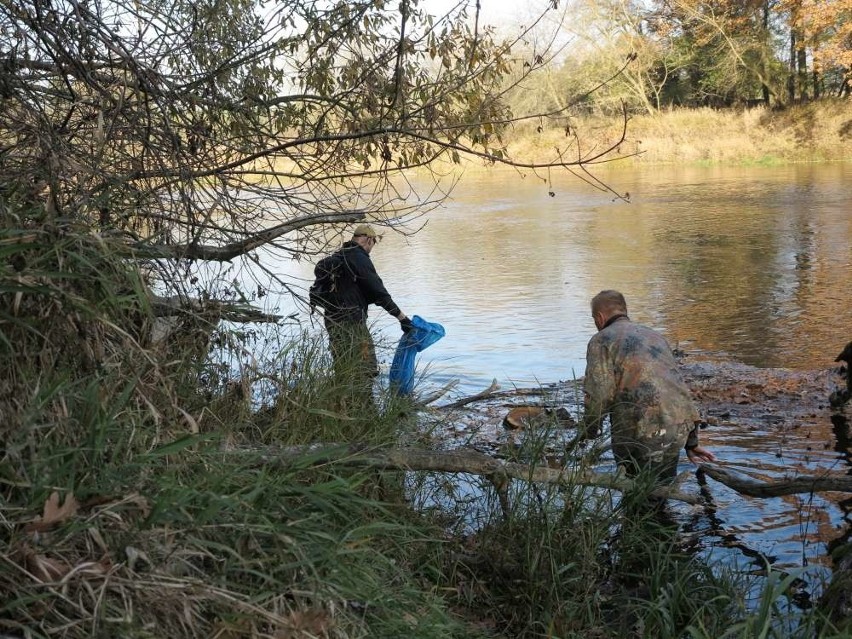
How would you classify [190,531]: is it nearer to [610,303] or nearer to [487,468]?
[487,468]

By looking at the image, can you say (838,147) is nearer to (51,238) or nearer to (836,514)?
(836,514)

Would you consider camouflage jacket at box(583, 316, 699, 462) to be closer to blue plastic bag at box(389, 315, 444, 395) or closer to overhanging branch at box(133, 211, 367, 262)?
overhanging branch at box(133, 211, 367, 262)

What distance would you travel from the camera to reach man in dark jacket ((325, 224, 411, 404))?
6.69m

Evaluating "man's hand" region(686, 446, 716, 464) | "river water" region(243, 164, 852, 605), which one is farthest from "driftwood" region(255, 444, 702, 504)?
"man's hand" region(686, 446, 716, 464)

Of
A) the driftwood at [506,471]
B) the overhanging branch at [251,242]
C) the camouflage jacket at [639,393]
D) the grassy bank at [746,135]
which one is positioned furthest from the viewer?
the grassy bank at [746,135]

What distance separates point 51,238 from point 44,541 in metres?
1.13

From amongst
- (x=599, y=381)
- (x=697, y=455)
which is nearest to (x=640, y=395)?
(x=599, y=381)

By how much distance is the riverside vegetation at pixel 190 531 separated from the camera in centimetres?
288

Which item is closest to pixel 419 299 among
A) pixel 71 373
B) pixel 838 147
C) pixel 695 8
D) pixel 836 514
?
pixel 836 514

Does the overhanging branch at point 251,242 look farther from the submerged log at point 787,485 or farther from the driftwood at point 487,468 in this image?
the submerged log at point 787,485

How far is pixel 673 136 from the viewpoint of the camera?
47031 mm

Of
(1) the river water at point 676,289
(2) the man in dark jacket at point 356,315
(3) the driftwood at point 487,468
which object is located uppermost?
(2) the man in dark jacket at point 356,315

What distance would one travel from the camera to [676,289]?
16.7 m

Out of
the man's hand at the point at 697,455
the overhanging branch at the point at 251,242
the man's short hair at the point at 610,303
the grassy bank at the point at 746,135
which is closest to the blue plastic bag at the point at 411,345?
the man's short hair at the point at 610,303
